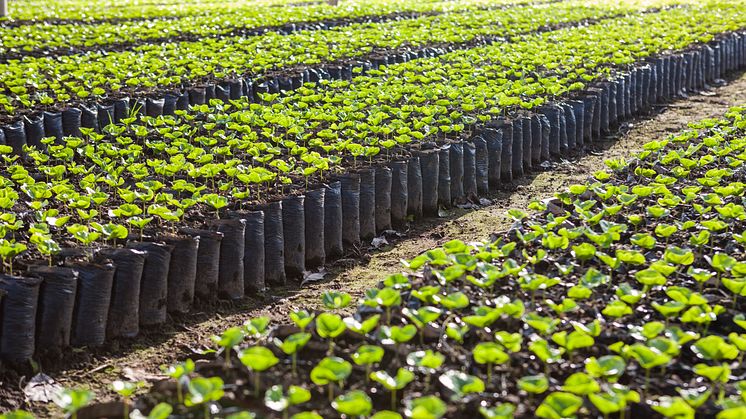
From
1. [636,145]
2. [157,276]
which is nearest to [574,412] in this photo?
[157,276]

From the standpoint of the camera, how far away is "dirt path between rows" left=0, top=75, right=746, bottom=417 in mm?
4296

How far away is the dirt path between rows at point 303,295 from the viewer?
430 centimetres

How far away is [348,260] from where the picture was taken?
5883 mm

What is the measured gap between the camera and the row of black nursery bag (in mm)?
4270

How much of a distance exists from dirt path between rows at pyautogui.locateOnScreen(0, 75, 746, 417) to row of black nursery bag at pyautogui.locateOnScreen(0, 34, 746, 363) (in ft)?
0.34

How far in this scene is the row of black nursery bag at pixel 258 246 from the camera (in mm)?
4270

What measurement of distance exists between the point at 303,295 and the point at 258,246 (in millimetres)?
435

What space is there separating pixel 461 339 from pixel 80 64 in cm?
744

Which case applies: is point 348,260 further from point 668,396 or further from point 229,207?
point 668,396

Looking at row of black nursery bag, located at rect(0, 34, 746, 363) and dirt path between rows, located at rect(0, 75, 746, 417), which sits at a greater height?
row of black nursery bag, located at rect(0, 34, 746, 363)

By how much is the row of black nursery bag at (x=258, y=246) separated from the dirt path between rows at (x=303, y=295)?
0.34ft

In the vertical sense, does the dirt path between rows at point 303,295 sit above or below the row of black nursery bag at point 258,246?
below

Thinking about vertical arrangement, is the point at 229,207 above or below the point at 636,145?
above

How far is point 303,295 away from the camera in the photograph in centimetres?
536
